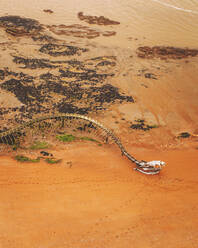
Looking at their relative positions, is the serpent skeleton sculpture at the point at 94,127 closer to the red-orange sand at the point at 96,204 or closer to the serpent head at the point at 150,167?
the serpent head at the point at 150,167

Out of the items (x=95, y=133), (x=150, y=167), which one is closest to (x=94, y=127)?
(x=95, y=133)

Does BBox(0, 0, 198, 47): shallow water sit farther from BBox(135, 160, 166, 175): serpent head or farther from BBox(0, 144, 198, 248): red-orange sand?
BBox(0, 144, 198, 248): red-orange sand

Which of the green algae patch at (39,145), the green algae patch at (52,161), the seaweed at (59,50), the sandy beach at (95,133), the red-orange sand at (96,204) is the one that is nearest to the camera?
the red-orange sand at (96,204)

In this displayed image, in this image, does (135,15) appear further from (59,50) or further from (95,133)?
(95,133)

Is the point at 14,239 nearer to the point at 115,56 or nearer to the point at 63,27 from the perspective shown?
the point at 115,56

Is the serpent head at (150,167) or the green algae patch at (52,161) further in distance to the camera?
the green algae patch at (52,161)

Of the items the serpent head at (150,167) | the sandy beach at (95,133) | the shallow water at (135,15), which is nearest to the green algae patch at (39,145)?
the sandy beach at (95,133)
